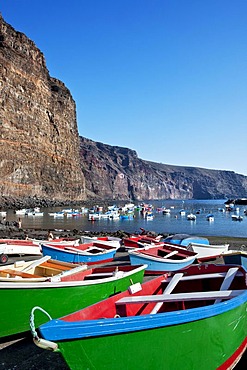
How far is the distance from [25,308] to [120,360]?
2.80 m

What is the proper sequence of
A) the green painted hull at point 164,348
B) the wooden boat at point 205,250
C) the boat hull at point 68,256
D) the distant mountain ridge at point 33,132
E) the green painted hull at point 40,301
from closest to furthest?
the green painted hull at point 164,348 < the green painted hull at point 40,301 < the boat hull at point 68,256 < the wooden boat at point 205,250 < the distant mountain ridge at point 33,132

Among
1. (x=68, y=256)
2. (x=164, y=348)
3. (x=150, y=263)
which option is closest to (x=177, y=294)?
(x=164, y=348)

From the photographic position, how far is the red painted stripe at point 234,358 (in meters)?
4.78

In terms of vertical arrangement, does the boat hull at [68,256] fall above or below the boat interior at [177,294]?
below

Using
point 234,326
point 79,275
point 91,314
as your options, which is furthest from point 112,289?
point 234,326

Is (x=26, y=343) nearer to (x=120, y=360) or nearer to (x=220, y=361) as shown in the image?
(x=120, y=360)

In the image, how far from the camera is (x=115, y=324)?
11.6ft

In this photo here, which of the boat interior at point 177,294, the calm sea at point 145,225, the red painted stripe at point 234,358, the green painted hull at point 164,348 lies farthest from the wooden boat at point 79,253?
the calm sea at point 145,225

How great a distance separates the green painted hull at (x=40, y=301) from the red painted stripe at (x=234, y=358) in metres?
2.65

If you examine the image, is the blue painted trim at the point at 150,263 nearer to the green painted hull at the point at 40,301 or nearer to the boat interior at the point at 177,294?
the boat interior at the point at 177,294

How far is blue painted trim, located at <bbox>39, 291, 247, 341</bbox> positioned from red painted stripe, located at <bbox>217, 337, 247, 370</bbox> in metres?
1.15

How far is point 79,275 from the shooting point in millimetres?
7387

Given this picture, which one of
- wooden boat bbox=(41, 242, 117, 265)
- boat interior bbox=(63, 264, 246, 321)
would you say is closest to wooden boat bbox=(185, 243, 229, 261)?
wooden boat bbox=(41, 242, 117, 265)

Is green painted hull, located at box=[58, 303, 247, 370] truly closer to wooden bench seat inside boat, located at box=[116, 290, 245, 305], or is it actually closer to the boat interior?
wooden bench seat inside boat, located at box=[116, 290, 245, 305]
